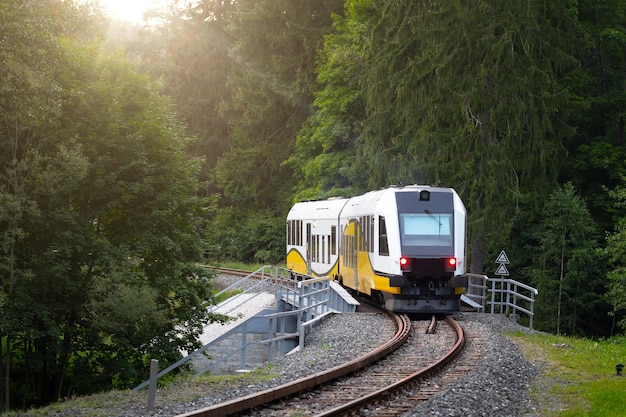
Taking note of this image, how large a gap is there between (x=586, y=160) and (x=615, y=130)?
2.02 meters

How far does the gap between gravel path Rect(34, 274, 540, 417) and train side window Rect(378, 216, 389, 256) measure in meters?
3.28

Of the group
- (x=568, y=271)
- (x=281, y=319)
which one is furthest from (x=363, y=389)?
(x=568, y=271)

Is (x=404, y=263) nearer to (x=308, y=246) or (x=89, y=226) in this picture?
(x=89, y=226)

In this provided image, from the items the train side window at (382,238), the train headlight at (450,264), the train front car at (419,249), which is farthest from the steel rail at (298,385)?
the train side window at (382,238)

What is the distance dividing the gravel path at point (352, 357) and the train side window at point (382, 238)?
328cm

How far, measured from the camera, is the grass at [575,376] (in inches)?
473

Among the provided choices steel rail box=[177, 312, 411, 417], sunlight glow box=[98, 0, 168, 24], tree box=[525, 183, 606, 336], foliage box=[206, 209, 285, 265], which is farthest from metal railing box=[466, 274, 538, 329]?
sunlight glow box=[98, 0, 168, 24]

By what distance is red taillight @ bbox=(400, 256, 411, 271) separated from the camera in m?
22.6

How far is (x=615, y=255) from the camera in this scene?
98.7ft

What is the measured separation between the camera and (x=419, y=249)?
74.9 ft

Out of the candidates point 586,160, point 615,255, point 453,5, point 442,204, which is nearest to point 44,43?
point 442,204

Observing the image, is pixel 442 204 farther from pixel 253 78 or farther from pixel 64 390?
pixel 253 78

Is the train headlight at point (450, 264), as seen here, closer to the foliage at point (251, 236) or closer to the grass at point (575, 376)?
the grass at point (575, 376)

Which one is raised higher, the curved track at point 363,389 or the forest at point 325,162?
the forest at point 325,162
